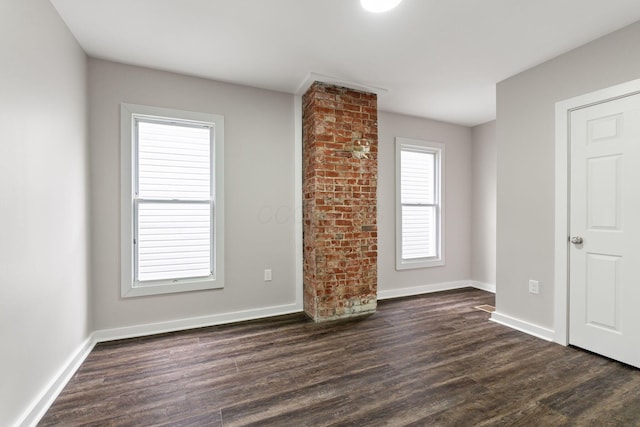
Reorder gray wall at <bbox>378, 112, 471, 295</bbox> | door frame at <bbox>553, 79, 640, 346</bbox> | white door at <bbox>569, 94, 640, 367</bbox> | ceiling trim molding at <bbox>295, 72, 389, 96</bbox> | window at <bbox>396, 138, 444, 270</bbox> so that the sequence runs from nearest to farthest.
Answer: white door at <bbox>569, 94, 640, 367</bbox>
door frame at <bbox>553, 79, 640, 346</bbox>
ceiling trim molding at <bbox>295, 72, 389, 96</bbox>
gray wall at <bbox>378, 112, 471, 295</bbox>
window at <bbox>396, 138, 444, 270</bbox>

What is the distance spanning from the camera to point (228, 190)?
10.4ft

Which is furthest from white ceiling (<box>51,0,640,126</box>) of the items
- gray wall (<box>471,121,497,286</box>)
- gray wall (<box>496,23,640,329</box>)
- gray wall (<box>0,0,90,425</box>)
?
gray wall (<box>471,121,497,286</box>)

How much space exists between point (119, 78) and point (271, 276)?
246 centimetres

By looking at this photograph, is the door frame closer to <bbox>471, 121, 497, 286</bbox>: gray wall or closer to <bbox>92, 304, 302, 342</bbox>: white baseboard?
<bbox>471, 121, 497, 286</bbox>: gray wall

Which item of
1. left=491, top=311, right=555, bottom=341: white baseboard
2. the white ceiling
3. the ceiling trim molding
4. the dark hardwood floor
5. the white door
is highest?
the white ceiling

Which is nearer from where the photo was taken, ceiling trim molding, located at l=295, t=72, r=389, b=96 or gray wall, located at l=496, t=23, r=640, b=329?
gray wall, located at l=496, t=23, r=640, b=329

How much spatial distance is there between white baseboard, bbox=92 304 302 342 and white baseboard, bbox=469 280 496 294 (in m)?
2.93

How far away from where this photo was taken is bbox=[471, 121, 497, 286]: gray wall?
4414mm

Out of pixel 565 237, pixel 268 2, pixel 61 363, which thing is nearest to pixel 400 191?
pixel 565 237

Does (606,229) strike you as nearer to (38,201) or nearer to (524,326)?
(524,326)

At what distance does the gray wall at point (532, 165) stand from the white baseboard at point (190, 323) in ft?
7.75

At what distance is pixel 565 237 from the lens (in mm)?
2588

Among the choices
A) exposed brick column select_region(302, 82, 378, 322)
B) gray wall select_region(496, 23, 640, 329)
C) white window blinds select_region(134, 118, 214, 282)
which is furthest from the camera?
exposed brick column select_region(302, 82, 378, 322)

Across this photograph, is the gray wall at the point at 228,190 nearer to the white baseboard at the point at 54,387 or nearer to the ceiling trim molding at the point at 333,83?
the ceiling trim molding at the point at 333,83
